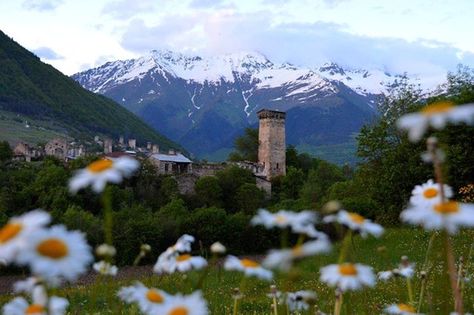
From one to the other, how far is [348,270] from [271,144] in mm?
76896

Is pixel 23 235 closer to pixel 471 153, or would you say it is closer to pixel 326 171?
pixel 471 153

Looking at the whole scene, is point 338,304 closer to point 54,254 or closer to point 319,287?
point 54,254

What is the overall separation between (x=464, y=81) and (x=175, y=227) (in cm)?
1717

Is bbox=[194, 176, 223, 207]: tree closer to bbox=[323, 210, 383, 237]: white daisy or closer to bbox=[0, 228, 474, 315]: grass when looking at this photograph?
bbox=[0, 228, 474, 315]: grass

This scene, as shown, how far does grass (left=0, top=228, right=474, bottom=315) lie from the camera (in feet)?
9.57

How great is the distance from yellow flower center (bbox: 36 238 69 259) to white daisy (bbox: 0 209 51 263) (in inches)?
1.5

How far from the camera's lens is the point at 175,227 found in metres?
28.4

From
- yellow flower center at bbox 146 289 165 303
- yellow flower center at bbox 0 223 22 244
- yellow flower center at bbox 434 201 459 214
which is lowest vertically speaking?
yellow flower center at bbox 146 289 165 303

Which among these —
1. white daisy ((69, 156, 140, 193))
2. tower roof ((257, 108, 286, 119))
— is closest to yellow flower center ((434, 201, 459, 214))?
white daisy ((69, 156, 140, 193))

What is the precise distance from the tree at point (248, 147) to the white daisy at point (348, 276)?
79426mm

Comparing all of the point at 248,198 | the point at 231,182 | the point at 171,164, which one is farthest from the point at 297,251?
the point at 171,164

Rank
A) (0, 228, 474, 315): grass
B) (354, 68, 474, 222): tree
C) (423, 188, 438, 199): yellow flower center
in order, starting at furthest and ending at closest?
(354, 68, 474, 222): tree, (0, 228, 474, 315): grass, (423, 188, 438, 199): yellow flower center

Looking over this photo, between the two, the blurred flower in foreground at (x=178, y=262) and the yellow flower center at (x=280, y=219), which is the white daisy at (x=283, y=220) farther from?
the blurred flower in foreground at (x=178, y=262)

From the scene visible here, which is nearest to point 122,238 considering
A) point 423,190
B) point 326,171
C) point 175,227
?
point 175,227
